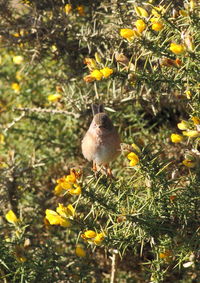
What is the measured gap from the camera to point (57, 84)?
15.0 feet

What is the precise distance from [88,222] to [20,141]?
226 cm

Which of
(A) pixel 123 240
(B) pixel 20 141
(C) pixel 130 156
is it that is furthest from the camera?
(B) pixel 20 141

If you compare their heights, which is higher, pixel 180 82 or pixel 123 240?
pixel 180 82

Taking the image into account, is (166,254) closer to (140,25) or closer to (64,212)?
(64,212)

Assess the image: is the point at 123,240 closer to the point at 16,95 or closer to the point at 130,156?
the point at 130,156

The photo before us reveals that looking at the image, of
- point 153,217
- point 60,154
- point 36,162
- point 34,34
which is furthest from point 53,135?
point 153,217

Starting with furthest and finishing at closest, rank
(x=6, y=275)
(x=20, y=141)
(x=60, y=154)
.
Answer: (x=20, y=141), (x=60, y=154), (x=6, y=275)

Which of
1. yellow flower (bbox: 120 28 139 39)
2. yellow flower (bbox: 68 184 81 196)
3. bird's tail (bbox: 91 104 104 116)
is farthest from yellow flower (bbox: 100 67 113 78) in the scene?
bird's tail (bbox: 91 104 104 116)

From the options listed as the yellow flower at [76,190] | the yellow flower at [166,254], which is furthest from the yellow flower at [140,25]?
the yellow flower at [166,254]

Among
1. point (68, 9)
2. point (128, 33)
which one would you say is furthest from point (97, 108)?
point (128, 33)

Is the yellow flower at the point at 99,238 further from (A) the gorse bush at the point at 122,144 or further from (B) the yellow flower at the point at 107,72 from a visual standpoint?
(B) the yellow flower at the point at 107,72

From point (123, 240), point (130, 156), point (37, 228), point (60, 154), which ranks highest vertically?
point (130, 156)

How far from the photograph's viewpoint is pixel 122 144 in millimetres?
2529

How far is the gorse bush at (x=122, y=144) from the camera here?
2.60m
